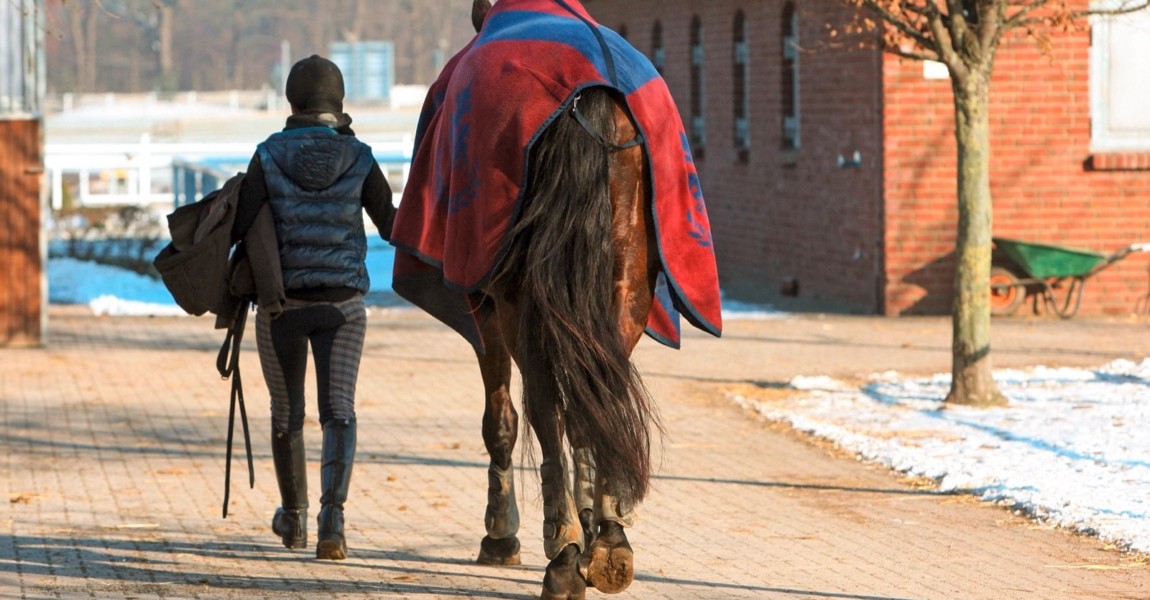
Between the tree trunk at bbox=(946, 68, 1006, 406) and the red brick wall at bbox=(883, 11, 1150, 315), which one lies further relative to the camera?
the red brick wall at bbox=(883, 11, 1150, 315)

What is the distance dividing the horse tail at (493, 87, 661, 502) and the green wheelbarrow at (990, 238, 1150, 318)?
11.6 meters

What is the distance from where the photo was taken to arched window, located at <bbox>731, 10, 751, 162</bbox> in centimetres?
2197

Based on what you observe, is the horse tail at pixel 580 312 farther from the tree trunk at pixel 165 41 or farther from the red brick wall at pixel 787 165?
the tree trunk at pixel 165 41

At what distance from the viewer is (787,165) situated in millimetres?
20391

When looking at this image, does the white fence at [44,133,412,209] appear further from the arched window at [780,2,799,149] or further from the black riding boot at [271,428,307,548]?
the black riding boot at [271,428,307,548]

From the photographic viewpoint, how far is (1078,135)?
57.8ft

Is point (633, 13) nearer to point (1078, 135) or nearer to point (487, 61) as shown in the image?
point (1078, 135)

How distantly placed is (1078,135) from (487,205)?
42.7 feet

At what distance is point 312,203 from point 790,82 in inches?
561

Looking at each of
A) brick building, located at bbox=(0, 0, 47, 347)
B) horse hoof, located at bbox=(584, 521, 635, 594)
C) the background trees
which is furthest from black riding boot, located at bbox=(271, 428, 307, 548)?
the background trees

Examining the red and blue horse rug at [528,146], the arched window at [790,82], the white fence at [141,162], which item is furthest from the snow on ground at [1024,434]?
the white fence at [141,162]

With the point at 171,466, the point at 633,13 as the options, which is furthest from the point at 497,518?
the point at 633,13

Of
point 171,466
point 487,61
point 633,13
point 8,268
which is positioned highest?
point 633,13

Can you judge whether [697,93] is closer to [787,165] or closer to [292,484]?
[787,165]
